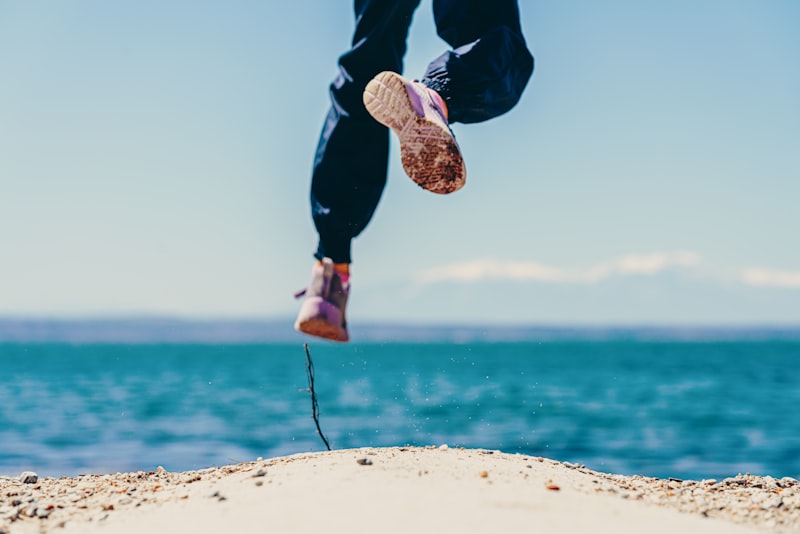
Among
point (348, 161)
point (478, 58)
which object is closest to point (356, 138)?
point (348, 161)

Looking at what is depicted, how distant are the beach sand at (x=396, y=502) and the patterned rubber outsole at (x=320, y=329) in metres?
0.57

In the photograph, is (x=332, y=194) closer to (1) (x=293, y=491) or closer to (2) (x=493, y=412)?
(1) (x=293, y=491)

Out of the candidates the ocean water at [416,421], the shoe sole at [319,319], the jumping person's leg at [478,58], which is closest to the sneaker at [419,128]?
the jumping person's leg at [478,58]

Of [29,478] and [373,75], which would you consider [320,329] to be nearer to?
[373,75]

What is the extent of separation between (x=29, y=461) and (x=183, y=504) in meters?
15.5

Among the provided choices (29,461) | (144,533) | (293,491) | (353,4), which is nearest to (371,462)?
(293,491)

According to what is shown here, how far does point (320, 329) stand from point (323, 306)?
10 cm

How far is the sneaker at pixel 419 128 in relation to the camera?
3.37 meters

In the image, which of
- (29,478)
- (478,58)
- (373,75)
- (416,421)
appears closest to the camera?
(478,58)

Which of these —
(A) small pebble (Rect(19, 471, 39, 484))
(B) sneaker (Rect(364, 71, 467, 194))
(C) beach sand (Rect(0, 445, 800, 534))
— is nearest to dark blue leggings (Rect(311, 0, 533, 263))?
(B) sneaker (Rect(364, 71, 467, 194))

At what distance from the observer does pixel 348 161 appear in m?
3.79

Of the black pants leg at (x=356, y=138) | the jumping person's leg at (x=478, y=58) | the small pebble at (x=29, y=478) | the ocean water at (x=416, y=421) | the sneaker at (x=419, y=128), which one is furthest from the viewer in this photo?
the ocean water at (x=416, y=421)

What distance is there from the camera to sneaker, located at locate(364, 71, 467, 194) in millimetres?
3373

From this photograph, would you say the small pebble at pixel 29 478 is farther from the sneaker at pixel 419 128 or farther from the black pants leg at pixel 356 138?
the sneaker at pixel 419 128
